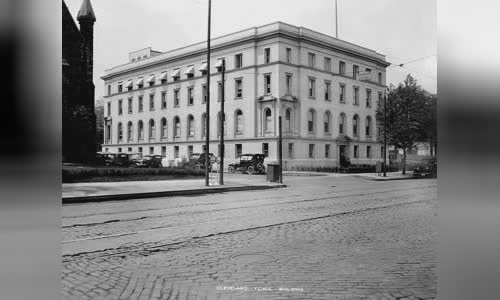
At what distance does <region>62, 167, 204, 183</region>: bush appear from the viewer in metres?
4.47

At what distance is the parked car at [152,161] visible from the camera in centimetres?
501

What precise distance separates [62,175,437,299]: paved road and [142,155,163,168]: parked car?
1.81 ft

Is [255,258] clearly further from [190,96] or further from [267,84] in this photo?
[190,96]

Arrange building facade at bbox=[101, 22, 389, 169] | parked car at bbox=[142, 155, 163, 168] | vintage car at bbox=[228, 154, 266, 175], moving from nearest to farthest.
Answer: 1. building facade at bbox=[101, 22, 389, 169]
2. parked car at bbox=[142, 155, 163, 168]
3. vintage car at bbox=[228, 154, 266, 175]

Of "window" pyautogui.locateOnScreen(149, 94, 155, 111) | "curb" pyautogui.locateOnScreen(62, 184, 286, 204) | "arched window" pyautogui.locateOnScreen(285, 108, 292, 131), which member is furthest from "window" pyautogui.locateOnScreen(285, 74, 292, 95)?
"curb" pyautogui.locateOnScreen(62, 184, 286, 204)

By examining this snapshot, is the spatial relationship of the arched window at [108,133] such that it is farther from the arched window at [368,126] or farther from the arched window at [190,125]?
the arched window at [368,126]

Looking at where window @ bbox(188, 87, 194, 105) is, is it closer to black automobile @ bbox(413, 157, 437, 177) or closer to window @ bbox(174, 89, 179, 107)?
window @ bbox(174, 89, 179, 107)

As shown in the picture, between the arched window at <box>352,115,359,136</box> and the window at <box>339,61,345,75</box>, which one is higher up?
the window at <box>339,61,345,75</box>

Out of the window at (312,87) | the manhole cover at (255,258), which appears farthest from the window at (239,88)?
the manhole cover at (255,258)

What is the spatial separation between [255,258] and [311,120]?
1977 millimetres

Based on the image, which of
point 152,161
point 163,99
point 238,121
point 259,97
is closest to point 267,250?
point 238,121

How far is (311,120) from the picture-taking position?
4.62 metres
